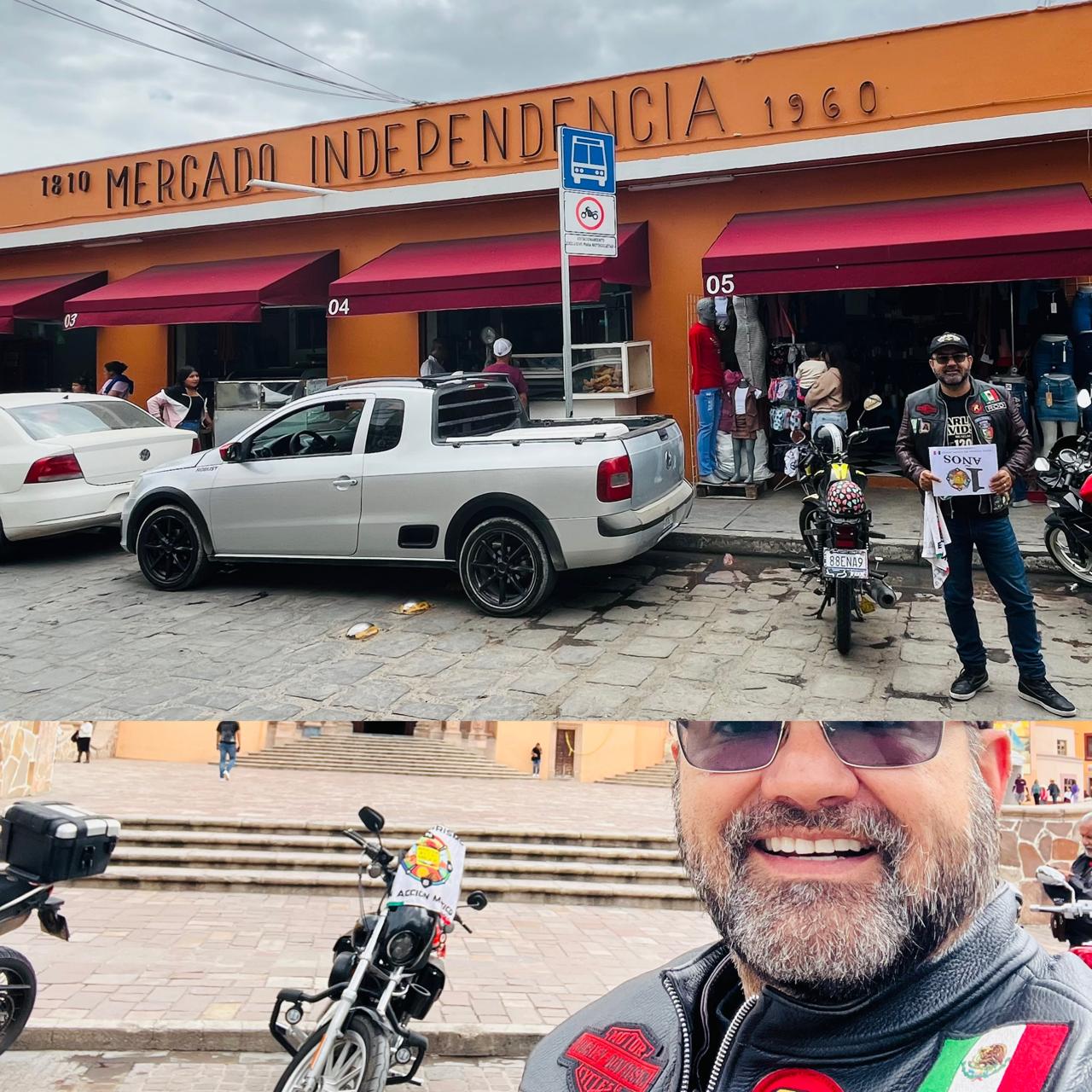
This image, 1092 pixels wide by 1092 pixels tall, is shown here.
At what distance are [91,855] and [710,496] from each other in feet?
24.8

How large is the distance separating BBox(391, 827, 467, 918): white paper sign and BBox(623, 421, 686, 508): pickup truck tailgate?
3.10 metres

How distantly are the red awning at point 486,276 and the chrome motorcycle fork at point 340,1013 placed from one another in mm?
7256

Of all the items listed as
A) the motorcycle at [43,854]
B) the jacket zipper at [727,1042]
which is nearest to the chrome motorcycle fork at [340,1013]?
the motorcycle at [43,854]

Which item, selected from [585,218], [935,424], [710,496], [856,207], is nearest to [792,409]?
[710,496]

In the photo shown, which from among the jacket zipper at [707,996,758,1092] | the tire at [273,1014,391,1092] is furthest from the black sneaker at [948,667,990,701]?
the jacket zipper at [707,996,758,1092]

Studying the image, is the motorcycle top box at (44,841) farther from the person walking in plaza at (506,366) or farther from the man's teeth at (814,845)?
the person walking in plaza at (506,366)

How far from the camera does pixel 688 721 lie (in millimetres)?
1546

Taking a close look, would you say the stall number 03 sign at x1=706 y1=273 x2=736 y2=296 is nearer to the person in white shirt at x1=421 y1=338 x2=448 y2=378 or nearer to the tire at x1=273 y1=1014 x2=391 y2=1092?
the person in white shirt at x1=421 y1=338 x2=448 y2=378

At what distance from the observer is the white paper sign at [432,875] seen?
12.4ft

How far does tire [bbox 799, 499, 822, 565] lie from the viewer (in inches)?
252

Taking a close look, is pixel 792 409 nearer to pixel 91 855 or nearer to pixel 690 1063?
pixel 91 855

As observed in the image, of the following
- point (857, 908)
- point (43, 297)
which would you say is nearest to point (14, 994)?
point (857, 908)

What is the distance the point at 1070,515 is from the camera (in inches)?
265

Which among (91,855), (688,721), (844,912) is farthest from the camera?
(91,855)
